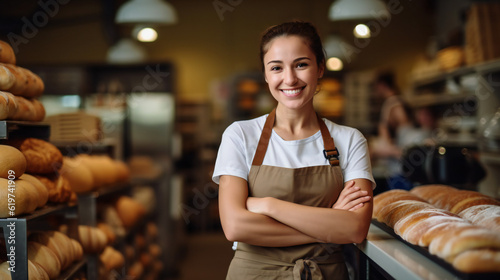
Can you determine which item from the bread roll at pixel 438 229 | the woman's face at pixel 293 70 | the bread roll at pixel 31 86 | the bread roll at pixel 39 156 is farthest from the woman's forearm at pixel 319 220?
the bread roll at pixel 31 86

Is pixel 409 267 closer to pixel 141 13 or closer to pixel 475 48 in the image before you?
pixel 141 13

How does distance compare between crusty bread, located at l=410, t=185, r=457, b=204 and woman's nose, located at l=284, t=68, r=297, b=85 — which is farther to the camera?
crusty bread, located at l=410, t=185, r=457, b=204

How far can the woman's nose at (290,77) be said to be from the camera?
1.70 m

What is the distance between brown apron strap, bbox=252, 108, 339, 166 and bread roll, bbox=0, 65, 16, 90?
1.01 meters

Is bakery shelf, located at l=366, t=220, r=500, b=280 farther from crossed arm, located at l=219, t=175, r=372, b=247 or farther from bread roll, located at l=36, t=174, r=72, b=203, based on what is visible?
bread roll, located at l=36, t=174, r=72, b=203

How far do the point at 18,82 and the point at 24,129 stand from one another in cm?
24

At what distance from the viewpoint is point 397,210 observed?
5.95ft

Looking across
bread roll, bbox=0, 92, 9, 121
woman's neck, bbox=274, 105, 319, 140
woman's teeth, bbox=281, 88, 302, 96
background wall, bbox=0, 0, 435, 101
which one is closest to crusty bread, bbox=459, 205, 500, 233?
woman's neck, bbox=274, 105, 319, 140

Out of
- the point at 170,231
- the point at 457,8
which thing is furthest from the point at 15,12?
the point at 457,8

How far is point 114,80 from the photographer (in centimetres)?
750

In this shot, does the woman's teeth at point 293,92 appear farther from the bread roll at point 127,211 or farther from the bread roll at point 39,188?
the bread roll at point 127,211

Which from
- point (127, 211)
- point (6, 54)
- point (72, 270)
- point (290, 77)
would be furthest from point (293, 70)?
point (127, 211)

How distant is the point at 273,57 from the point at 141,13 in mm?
2527

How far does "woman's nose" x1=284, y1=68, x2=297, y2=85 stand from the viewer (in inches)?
67.0
